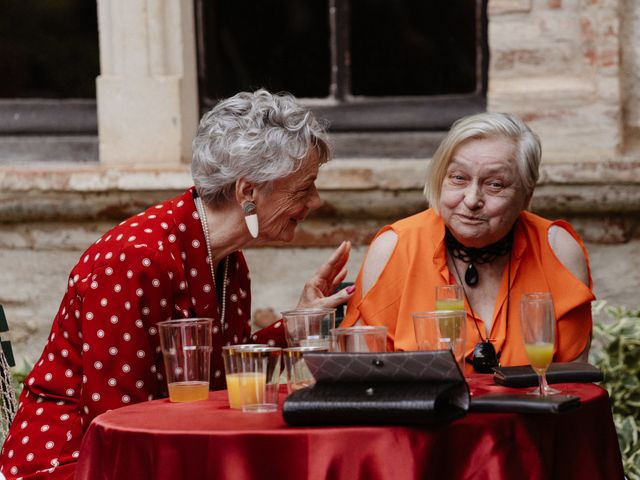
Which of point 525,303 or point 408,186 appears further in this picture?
point 408,186

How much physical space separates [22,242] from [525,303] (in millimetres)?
3019

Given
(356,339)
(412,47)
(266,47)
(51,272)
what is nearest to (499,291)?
(356,339)

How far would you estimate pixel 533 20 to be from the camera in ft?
15.7

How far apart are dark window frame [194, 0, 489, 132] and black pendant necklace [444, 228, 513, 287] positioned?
5.64ft

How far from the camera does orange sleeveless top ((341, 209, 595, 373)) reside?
11.0 ft

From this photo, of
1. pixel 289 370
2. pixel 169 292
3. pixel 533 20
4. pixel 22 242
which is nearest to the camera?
pixel 289 370

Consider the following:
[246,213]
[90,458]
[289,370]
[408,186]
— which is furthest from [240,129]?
[408,186]

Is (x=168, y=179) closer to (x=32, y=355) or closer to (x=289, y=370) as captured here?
(x=32, y=355)

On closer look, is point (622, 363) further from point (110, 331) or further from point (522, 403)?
point (110, 331)

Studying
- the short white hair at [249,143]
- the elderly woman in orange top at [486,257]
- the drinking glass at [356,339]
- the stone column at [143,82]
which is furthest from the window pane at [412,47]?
the drinking glass at [356,339]

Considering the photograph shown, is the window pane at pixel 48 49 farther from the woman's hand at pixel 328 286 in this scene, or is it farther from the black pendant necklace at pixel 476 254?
the black pendant necklace at pixel 476 254

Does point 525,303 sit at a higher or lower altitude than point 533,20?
lower

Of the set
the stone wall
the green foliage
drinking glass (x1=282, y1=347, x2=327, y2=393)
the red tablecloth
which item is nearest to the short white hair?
drinking glass (x1=282, y1=347, x2=327, y2=393)

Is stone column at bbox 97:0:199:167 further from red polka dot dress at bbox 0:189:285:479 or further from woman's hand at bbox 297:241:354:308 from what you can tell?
red polka dot dress at bbox 0:189:285:479
